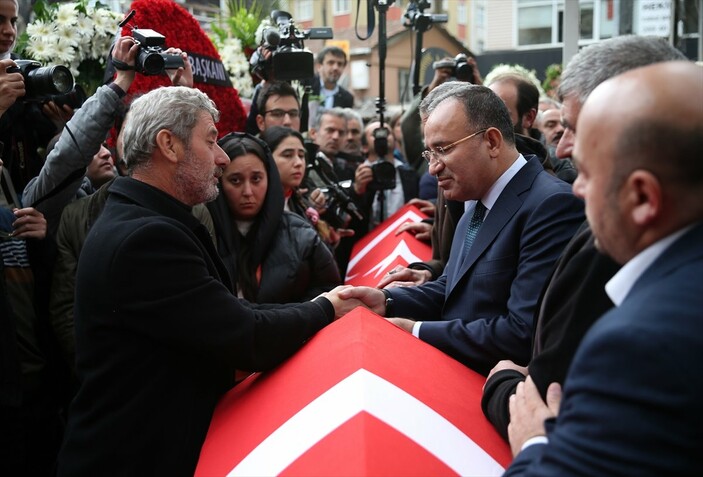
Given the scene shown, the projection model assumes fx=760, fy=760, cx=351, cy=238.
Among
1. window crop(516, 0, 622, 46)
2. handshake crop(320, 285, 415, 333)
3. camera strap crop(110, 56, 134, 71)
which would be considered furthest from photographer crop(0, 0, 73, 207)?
window crop(516, 0, 622, 46)

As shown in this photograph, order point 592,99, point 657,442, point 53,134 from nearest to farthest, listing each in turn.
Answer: point 657,442 < point 592,99 < point 53,134

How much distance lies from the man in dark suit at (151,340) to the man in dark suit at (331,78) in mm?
5730

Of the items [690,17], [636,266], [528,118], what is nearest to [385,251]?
[528,118]

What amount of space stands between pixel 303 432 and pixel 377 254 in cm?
297

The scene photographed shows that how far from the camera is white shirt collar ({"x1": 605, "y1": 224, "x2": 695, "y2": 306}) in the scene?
1.29m

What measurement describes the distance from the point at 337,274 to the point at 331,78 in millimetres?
4548

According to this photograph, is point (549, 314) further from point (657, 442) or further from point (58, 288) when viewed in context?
point (58, 288)

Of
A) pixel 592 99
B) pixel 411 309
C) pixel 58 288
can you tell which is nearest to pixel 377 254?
pixel 411 309

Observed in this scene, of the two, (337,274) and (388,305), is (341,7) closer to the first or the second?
(337,274)

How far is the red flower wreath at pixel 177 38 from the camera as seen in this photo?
4562mm

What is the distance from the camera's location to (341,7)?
34.7 meters

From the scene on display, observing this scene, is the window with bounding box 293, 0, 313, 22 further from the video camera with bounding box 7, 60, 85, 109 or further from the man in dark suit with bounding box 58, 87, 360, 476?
the man in dark suit with bounding box 58, 87, 360, 476

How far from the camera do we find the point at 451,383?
2.27 meters

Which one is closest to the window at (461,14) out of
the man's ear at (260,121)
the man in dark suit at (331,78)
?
the man in dark suit at (331,78)
